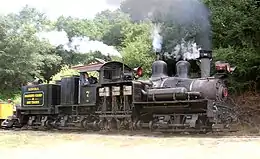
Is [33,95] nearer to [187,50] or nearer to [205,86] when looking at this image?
[187,50]

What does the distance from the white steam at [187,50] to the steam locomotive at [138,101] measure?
395 cm

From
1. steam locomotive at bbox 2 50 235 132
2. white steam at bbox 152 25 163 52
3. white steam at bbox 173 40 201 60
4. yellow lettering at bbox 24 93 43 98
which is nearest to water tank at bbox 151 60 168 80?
steam locomotive at bbox 2 50 235 132

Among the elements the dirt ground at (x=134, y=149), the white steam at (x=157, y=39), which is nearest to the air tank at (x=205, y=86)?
the dirt ground at (x=134, y=149)

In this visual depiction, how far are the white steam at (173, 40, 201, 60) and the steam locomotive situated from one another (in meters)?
3.95

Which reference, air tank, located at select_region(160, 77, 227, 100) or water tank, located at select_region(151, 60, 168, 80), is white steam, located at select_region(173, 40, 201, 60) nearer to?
water tank, located at select_region(151, 60, 168, 80)

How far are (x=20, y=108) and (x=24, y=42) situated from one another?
598 inches

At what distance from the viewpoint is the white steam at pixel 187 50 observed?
68.7 ft

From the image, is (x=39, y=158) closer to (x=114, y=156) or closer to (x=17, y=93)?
(x=114, y=156)

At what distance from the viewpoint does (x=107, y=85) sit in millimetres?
17156

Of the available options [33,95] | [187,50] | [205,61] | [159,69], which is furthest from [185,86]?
[33,95]

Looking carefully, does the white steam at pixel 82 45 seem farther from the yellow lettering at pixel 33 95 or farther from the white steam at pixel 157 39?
the yellow lettering at pixel 33 95

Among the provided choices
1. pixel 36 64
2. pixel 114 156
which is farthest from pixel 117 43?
pixel 114 156

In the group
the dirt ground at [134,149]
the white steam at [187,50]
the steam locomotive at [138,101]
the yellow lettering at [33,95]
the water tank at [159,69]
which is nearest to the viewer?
the dirt ground at [134,149]

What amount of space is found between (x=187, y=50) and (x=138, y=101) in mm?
6414
